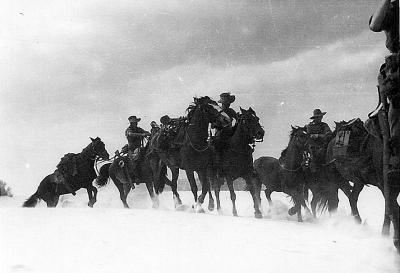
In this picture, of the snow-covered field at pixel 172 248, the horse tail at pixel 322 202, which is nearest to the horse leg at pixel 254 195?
the horse tail at pixel 322 202

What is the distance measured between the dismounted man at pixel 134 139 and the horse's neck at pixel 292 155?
5.58m

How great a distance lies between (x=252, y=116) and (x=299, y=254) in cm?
676

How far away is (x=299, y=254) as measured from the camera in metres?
4.91

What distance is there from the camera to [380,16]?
4.57 metres

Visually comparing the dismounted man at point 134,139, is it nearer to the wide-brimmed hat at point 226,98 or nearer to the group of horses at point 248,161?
the group of horses at point 248,161

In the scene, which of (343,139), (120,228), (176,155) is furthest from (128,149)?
(120,228)

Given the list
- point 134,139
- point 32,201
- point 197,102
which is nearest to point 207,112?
point 197,102

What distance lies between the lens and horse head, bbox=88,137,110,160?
16.6m

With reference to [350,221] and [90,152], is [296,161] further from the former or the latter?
[90,152]

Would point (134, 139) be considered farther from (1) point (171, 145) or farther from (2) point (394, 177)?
(2) point (394, 177)

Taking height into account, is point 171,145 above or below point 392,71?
below

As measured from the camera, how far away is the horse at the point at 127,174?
15.4 metres

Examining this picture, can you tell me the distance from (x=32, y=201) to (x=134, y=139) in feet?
15.0

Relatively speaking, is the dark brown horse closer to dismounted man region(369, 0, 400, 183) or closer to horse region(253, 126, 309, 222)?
horse region(253, 126, 309, 222)
